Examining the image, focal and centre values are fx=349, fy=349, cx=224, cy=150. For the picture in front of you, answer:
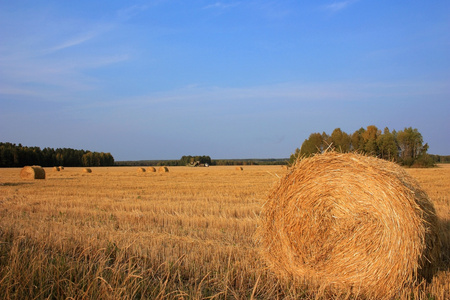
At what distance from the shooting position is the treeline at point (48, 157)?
66562mm

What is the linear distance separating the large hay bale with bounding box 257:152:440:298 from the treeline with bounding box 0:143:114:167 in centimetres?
7346

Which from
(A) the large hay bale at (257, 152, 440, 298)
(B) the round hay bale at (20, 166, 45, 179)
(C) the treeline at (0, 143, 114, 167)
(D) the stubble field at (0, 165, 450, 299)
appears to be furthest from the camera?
(C) the treeline at (0, 143, 114, 167)

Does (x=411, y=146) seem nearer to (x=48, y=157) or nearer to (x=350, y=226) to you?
(x=350, y=226)

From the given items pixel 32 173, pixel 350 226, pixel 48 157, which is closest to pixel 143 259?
pixel 350 226

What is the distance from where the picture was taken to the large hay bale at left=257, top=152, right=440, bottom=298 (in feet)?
12.3

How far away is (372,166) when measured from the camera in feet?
13.5

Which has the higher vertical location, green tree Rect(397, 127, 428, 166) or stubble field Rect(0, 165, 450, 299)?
green tree Rect(397, 127, 428, 166)

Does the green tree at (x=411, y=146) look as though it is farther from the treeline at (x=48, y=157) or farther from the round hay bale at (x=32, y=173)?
the treeline at (x=48, y=157)

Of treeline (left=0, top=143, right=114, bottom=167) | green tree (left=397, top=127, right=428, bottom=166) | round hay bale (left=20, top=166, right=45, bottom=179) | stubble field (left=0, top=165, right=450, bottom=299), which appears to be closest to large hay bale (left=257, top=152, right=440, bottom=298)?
stubble field (left=0, top=165, right=450, bottom=299)

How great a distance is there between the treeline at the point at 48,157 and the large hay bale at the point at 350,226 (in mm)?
73456

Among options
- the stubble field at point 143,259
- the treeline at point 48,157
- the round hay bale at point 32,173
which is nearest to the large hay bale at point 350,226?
the stubble field at point 143,259

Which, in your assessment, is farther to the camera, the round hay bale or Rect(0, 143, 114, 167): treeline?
Rect(0, 143, 114, 167): treeline

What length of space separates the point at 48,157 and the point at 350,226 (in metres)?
79.7

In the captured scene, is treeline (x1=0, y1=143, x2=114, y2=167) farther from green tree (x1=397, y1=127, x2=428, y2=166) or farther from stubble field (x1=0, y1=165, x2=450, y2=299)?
stubble field (x1=0, y1=165, x2=450, y2=299)
